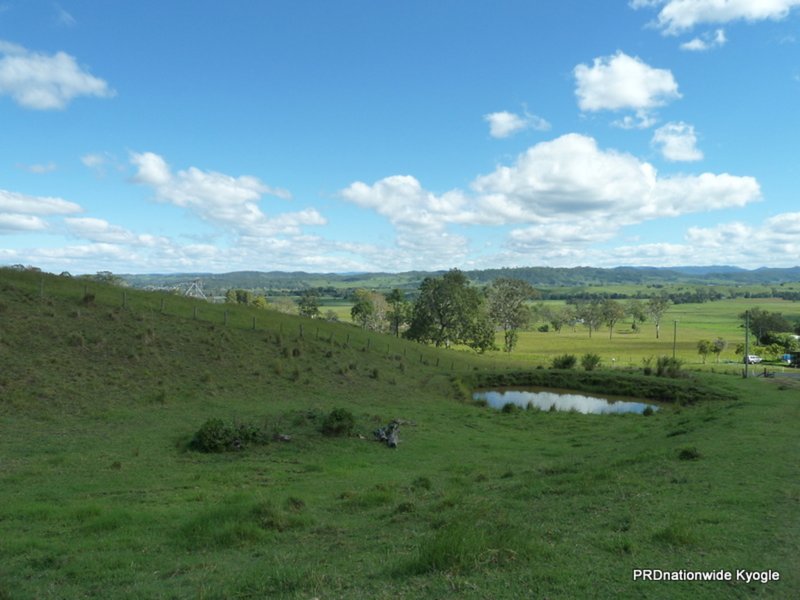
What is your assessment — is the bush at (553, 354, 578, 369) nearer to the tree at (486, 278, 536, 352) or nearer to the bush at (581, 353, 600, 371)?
the bush at (581, 353, 600, 371)

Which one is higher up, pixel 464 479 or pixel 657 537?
pixel 657 537

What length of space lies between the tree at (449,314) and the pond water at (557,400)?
33.8 meters

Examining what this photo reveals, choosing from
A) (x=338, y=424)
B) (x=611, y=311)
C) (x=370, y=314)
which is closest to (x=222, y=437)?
(x=338, y=424)

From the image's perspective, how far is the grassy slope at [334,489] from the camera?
7863mm

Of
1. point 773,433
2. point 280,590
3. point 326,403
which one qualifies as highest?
point 280,590

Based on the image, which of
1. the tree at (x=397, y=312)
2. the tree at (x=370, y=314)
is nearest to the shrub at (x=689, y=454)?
the tree at (x=397, y=312)

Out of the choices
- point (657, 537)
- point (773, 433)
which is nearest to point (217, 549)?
point (657, 537)

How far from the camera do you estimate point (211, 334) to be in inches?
1705

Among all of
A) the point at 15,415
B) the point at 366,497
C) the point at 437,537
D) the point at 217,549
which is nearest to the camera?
the point at 437,537

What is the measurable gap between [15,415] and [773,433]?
117ft

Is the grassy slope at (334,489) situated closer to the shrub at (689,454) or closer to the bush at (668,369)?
the shrub at (689,454)

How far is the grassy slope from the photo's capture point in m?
7.86

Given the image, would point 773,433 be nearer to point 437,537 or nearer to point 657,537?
point 657,537

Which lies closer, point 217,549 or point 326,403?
point 217,549
